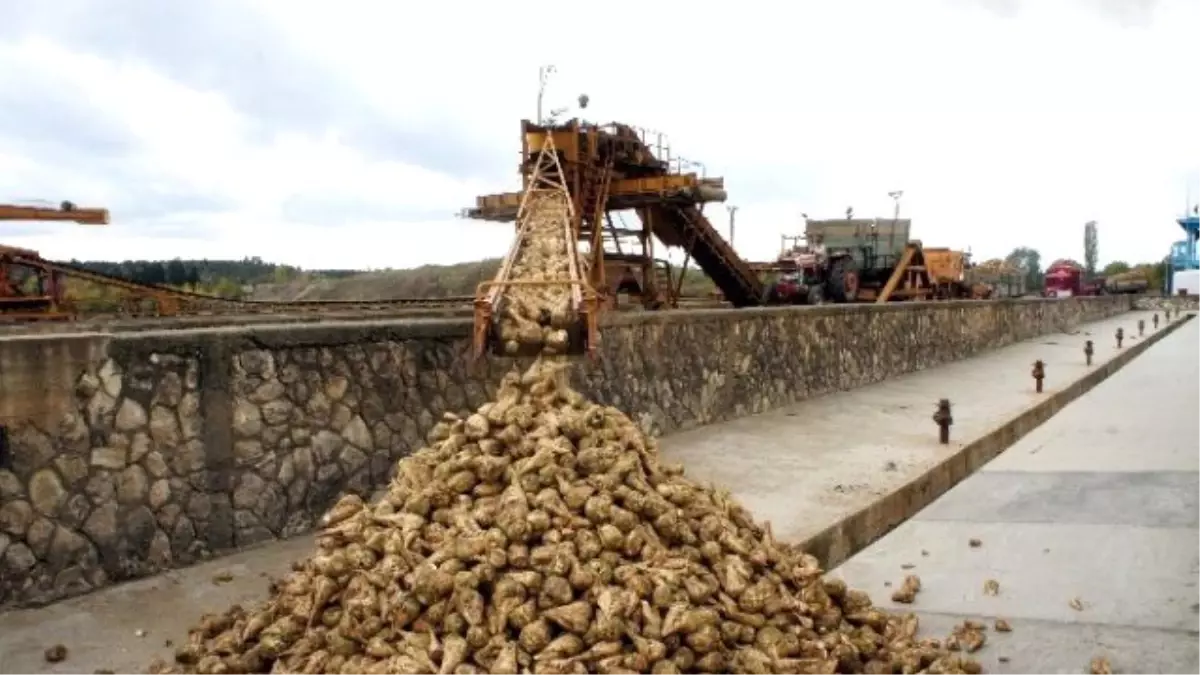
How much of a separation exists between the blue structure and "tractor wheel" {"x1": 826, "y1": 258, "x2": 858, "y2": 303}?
54.0 meters

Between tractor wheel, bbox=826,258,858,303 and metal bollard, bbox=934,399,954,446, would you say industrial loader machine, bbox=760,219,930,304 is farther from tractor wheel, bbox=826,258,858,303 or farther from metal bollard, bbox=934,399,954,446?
metal bollard, bbox=934,399,954,446

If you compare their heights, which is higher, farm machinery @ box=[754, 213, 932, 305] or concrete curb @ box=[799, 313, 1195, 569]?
farm machinery @ box=[754, 213, 932, 305]

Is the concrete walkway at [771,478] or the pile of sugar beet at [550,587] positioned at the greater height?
the pile of sugar beet at [550,587]

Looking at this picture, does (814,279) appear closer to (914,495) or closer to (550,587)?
(914,495)

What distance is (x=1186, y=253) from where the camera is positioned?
68.2 metres

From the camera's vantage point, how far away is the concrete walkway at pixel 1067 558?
3.84 meters

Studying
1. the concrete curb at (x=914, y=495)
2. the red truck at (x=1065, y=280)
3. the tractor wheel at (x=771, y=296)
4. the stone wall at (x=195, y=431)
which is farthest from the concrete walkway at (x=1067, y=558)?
the red truck at (x=1065, y=280)

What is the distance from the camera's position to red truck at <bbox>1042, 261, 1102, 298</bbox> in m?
50.1

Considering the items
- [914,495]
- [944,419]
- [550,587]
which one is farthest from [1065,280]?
[550,587]

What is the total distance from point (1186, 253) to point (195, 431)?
250 ft

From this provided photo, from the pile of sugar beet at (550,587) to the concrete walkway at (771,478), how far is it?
459 mm

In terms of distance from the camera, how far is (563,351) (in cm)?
818

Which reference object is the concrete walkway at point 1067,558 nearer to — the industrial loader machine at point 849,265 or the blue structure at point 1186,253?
the industrial loader machine at point 849,265

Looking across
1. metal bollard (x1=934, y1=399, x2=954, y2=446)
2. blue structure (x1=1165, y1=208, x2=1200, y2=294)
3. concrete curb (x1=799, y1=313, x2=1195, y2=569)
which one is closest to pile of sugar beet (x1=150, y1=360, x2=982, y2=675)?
concrete curb (x1=799, y1=313, x2=1195, y2=569)
